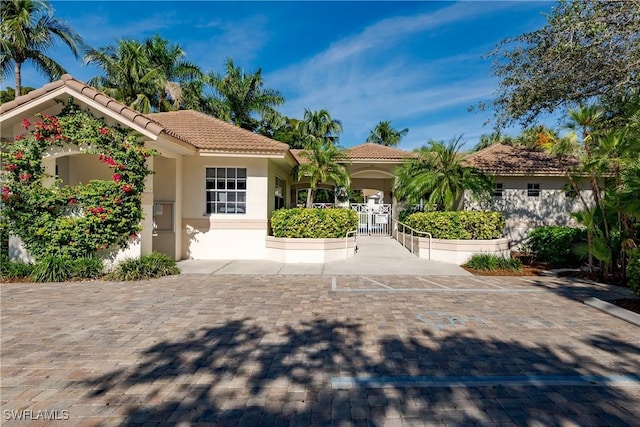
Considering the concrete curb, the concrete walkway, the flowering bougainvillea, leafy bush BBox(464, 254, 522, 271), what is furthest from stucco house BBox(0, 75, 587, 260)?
the concrete curb

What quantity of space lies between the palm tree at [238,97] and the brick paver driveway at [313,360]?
24.2 metres

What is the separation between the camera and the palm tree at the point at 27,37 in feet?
57.1

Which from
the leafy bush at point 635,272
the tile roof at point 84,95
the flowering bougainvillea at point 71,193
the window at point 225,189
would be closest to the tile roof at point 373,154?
the window at point 225,189

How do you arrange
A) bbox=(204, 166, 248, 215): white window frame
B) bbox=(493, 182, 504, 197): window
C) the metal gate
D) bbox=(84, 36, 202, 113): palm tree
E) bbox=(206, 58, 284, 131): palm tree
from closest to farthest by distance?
1. bbox=(204, 166, 248, 215): white window frame
2. bbox=(493, 182, 504, 197): window
3. the metal gate
4. bbox=(84, 36, 202, 113): palm tree
5. bbox=(206, 58, 284, 131): palm tree

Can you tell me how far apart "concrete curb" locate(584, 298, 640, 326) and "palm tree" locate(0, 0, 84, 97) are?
87.1ft

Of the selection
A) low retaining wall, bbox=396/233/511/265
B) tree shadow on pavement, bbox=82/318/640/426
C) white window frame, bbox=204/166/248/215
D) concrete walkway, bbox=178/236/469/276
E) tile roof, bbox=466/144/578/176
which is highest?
tile roof, bbox=466/144/578/176

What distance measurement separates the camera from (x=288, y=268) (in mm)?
10188

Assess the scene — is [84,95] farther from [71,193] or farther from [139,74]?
[139,74]

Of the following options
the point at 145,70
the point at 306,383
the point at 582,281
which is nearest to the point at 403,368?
the point at 306,383

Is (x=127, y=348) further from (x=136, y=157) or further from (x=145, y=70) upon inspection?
(x=145, y=70)

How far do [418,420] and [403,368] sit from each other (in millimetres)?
946

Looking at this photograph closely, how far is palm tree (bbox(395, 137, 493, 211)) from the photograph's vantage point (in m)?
12.2

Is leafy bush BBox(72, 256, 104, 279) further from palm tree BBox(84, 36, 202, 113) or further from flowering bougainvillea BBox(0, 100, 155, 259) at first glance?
palm tree BBox(84, 36, 202, 113)

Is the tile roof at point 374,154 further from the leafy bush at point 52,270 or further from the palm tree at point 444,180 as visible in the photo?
the leafy bush at point 52,270
